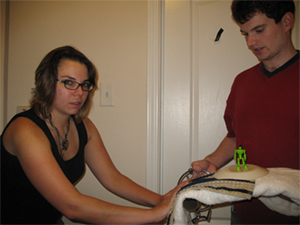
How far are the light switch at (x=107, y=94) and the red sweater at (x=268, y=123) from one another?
81 cm

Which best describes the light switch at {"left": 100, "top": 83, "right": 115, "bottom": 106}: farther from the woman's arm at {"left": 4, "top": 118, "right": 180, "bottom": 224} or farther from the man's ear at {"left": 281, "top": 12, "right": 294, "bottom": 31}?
the man's ear at {"left": 281, "top": 12, "right": 294, "bottom": 31}

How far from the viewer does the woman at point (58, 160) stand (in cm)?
79

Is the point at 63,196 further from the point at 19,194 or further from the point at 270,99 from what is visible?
the point at 270,99

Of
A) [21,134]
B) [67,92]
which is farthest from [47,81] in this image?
[21,134]

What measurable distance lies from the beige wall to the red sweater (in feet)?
2.14

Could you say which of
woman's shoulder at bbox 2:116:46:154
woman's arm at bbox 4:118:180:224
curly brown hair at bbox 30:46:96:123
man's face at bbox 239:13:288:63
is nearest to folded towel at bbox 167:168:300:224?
woman's arm at bbox 4:118:180:224

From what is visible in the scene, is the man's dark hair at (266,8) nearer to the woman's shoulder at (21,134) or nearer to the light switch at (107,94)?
the light switch at (107,94)

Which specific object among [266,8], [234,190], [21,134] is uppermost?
[266,8]

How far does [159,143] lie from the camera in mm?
1367

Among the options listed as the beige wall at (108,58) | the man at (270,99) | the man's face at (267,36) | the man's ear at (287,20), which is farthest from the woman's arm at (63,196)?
the man's ear at (287,20)

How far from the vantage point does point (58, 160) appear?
0.91 metres

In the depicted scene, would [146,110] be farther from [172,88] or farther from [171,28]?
[171,28]

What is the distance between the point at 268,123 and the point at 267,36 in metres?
0.36

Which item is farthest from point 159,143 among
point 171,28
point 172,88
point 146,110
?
point 171,28
